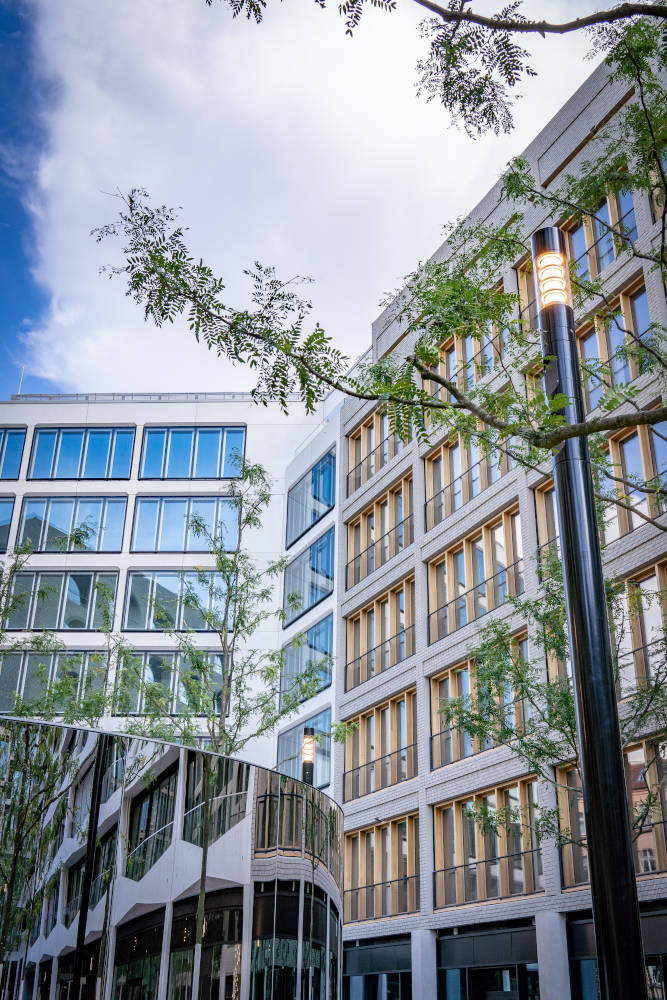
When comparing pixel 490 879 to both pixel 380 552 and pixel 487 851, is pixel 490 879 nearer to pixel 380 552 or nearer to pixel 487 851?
pixel 487 851

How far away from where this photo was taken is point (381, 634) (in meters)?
29.0

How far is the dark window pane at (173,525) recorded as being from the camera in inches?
1460

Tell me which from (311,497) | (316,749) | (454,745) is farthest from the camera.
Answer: (311,497)

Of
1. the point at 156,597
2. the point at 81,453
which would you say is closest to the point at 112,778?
the point at 156,597

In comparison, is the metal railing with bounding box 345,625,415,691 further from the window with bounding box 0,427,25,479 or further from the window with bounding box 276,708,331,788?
the window with bounding box 0,427,25,479

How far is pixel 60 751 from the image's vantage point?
12.8 feet

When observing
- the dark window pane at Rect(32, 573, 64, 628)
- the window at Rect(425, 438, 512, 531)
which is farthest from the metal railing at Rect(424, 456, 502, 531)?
the dark window pane at Rect(32, 573, 64, 628)

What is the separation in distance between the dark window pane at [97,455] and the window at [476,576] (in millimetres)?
16872

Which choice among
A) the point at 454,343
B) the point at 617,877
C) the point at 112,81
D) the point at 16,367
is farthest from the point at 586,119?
the point at 16,367

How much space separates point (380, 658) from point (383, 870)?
5752 millimetres

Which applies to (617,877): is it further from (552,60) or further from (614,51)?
(552,60)

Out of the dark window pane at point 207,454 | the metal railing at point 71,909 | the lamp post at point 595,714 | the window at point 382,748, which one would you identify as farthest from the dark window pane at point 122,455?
the metal railing at point 71,909

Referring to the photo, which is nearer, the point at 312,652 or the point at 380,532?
the point at 380,532

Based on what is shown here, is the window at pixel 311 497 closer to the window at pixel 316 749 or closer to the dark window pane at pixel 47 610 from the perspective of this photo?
the window at pixel 316 749
